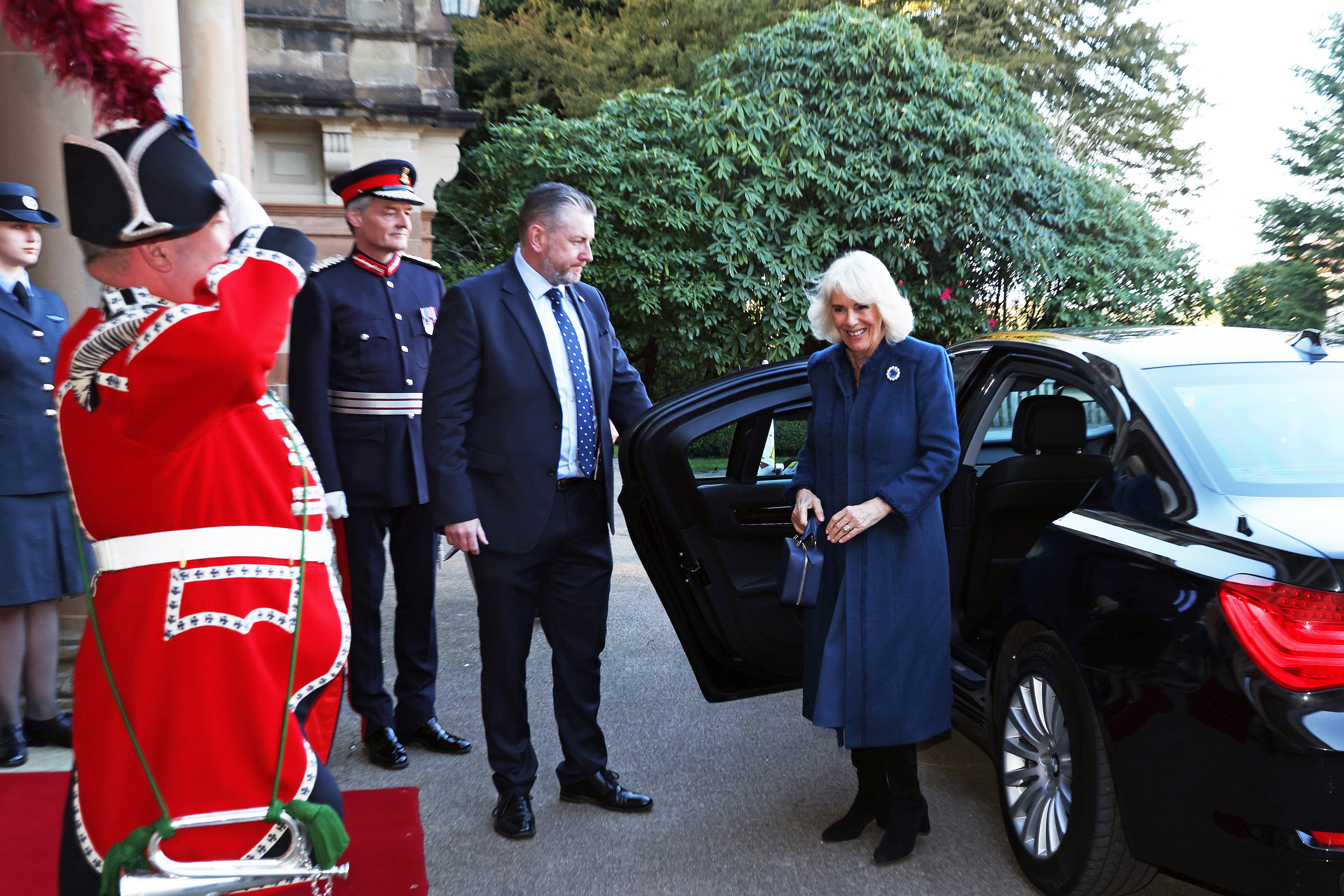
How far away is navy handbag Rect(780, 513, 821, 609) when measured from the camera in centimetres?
340

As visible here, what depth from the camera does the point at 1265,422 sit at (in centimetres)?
300

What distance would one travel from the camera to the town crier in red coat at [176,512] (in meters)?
1.71

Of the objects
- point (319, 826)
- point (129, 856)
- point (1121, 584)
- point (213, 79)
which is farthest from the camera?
point (213, 79)

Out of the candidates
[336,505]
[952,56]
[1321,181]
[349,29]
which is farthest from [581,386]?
[952,56]

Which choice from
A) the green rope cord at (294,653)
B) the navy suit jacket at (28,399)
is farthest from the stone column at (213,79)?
the green rope cord at (294,653)

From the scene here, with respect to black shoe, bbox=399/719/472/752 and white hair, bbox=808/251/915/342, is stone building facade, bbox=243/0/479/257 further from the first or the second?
white hair, bbox=808/251/915/342

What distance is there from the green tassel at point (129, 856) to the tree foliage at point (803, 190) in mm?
14904

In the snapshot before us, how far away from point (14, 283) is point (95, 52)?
9.37ft

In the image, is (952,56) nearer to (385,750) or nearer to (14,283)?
(14,283)

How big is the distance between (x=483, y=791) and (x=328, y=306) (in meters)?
1.80

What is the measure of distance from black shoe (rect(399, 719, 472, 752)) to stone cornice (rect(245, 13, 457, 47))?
8.47 m

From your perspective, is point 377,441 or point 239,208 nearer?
point 239,208

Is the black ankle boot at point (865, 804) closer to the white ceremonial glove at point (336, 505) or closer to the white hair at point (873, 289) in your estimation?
the white hair at point (873, 289)

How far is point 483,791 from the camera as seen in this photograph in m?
3.97
